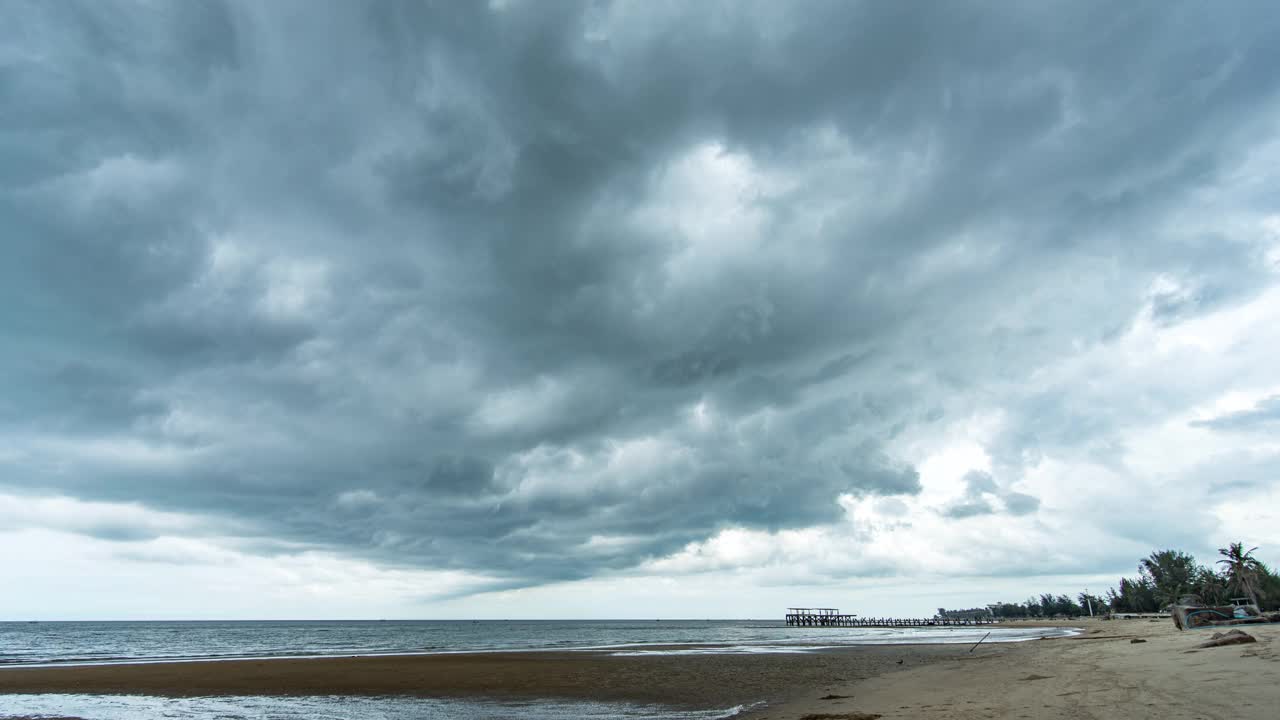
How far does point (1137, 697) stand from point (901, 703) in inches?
276

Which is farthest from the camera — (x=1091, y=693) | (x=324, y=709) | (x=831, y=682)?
(x=831, y=682)

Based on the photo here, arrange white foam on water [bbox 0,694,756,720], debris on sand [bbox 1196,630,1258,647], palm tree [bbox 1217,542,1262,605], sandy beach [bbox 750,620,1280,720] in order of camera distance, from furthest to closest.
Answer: palm tree [bbox 1217,542,1262,605], debris on sand [bbox 1196,630,1258,647], white foam on water [bbox 0,694,756,720], sandy beach [bbox 750,620,1280,720]

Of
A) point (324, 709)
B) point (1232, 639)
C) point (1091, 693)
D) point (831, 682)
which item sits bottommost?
point (831, 682)

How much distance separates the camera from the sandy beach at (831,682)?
16.9 m

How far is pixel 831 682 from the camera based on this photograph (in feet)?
110

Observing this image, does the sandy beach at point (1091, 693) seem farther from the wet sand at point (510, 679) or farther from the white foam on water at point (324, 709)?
the wet sand at point (510, 679)

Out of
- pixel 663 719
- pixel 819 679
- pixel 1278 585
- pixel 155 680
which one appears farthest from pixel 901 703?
pixel 1278 585

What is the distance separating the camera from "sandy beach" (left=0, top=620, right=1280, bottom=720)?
1692 centimetres

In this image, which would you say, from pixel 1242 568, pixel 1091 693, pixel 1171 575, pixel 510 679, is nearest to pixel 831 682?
pixel 1091 693

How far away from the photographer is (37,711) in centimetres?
2703

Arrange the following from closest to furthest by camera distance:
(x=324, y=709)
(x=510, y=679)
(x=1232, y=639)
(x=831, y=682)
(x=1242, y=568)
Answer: (x=1232, y=639) → (x=324, y=709) → (x=831, y=682) → (x=510, y=679) → (x=1242, y=568)

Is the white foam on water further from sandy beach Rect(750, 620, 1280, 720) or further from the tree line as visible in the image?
the tree line

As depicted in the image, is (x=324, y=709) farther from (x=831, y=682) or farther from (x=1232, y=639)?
(x=1232, y=639)

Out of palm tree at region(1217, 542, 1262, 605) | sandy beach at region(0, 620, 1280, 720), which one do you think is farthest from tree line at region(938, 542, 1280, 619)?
sandy beach at region(0, 620, 1280, 720)
